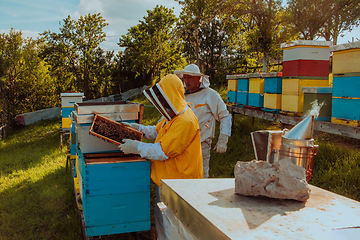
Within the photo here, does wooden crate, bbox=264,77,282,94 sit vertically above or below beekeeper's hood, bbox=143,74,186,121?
above

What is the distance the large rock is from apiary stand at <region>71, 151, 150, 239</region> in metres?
1.39

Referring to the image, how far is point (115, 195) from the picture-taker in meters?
2.38

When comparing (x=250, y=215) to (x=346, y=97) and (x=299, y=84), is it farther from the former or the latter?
(x=299, y=84)

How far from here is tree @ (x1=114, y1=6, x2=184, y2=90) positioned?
1747 centimetres

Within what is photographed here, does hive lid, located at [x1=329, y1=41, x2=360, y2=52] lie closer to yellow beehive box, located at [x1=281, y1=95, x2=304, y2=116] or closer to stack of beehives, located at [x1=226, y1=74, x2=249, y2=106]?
yellow beehive box, located at [x1=281, y1=95, x2=304, y2=116]

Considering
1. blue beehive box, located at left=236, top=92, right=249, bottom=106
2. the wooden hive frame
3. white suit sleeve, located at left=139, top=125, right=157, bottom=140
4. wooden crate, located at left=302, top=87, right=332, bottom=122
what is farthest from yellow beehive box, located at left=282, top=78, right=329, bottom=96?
the wooden hive frame

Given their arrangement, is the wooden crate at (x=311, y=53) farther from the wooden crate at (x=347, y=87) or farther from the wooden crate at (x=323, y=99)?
the wooden crate at (x=347, y=87)

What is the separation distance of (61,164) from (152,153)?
17.2 ft

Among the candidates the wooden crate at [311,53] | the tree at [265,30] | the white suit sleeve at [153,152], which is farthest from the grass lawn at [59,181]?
the tree at [265,30]

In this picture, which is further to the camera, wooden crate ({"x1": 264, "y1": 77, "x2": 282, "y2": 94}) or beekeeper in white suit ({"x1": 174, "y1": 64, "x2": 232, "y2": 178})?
wooden crate ({"x1": 264, "y1": 77, "x2": 282, "y2": 94})

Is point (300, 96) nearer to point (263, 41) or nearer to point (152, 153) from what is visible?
point (152, 153)

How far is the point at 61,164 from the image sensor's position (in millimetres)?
6633

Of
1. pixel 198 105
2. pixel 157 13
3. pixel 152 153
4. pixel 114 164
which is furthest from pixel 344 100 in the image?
pixel 157 13

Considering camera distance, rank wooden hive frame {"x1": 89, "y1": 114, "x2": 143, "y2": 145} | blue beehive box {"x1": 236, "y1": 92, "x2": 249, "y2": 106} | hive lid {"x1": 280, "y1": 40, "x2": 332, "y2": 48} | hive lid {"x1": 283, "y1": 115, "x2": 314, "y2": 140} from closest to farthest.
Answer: hive lid {"x1": 283, "y1": 115, "x2": 314, "y2": 140}, wooden hive frame {"x1": 89, "y1": 114, "x2": 143, "y2": 145}, hive lid {"x1": 280, "y1": 40, "x2": 332, "y2": 48}, blue beehive box {"x1": 236, "y1": 92, "x2": 249, "y2": 106}
